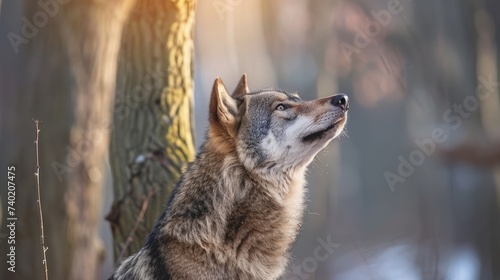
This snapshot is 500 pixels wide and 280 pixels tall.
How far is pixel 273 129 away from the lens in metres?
4.28

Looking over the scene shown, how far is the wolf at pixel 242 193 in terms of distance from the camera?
382cm

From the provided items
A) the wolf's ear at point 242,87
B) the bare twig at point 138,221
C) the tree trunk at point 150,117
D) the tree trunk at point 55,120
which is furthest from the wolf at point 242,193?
the tree trunk at point 55,120

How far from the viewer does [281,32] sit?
635 inches

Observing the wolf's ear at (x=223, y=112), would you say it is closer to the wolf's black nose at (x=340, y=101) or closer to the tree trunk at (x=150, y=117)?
the wolf's black nose at (x=340, y=101)

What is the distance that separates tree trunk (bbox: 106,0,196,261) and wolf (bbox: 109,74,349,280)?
5.96 feet

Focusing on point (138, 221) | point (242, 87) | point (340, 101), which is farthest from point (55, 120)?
point (340, 101)

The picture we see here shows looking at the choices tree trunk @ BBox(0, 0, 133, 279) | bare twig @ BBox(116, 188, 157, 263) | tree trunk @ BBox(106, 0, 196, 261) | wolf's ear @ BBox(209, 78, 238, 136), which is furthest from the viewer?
tree trunk @ BBox(0, 0, 133, 279)

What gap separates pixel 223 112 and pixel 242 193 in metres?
0.51

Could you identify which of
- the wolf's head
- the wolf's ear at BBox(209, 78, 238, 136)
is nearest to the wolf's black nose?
the wolf's head

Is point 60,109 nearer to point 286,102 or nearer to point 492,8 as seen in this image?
point 286,102

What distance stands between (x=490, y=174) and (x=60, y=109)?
300 inches

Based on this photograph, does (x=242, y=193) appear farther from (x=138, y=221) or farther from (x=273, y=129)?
(x=138, y=221)

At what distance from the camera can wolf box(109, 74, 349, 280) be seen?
3.82 meters

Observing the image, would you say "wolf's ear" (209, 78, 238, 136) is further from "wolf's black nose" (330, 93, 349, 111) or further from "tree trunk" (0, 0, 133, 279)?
"tree trunk" (0, 0, 133, 279)
